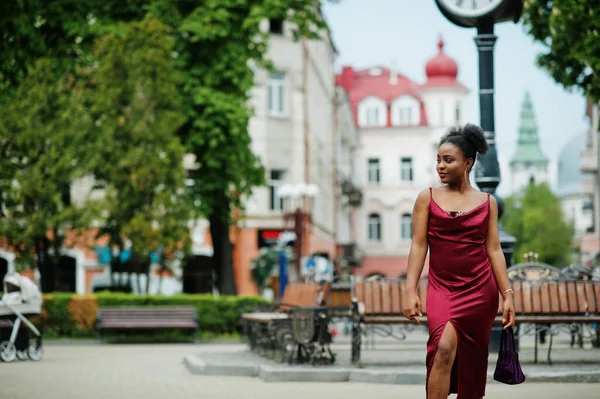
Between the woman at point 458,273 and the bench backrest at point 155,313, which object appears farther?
the bench backrest at point 155,313

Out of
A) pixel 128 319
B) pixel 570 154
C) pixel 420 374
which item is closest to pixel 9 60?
pixel 420 374

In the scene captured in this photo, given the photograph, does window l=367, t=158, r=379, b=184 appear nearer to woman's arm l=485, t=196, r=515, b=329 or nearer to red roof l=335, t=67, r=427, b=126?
red roof l=335, t=67, r=427, b=126

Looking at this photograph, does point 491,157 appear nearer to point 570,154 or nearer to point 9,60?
point 9,60

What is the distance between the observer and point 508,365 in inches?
328

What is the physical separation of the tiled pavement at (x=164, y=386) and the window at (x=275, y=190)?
3369cm

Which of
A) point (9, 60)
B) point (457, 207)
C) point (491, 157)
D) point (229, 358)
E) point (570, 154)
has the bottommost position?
point (229, 358)

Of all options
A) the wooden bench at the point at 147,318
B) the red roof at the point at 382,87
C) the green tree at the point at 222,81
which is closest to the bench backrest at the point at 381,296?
the wooden bench at the point at 147,318

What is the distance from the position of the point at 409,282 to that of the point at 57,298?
78.0 feet

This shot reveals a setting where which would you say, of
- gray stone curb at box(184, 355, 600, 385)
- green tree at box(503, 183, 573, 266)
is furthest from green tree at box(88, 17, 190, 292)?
green tree at box(503, 183, 573, 266)

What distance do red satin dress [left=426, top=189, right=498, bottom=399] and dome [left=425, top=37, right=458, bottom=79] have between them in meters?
98.6

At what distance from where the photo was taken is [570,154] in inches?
7470

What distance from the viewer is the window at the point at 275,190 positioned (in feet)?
179

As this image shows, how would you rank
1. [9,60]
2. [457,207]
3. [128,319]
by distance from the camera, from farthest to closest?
[128,319]
[9,60]
[457,207]

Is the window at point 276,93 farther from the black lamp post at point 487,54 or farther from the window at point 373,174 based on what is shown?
the window at point 373,174
